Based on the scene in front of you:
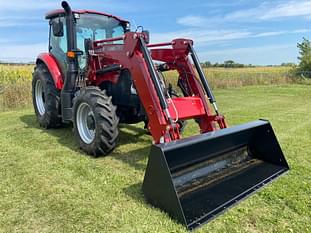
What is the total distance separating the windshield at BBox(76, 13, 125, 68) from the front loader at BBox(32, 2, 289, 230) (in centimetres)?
2

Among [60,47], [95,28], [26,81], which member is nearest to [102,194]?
[95,28]

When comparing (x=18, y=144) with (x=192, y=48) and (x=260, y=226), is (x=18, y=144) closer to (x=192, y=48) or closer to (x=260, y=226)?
(x=192, y=48)

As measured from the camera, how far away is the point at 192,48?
172 inches

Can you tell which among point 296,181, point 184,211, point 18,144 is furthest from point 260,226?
point 18,144

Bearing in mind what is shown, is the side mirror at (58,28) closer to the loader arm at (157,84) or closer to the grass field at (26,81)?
the loader arm at (157,84)

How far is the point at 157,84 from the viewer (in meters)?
3.67

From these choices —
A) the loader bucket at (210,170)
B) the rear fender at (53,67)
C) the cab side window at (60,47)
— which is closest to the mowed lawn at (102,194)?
the loader bucket at (210,170)

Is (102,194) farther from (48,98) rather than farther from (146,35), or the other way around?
(48,98)

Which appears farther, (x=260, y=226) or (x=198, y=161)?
(x=198, y=161)

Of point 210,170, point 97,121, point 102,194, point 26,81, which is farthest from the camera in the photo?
point 26,81

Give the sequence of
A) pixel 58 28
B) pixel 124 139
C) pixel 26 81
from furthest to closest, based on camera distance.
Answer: pixel 26 81
pixel 124 139
pixel 58 28

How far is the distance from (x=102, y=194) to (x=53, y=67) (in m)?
3.58

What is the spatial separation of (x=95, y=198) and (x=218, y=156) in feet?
5.04

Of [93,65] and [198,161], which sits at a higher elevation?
[93,65]
